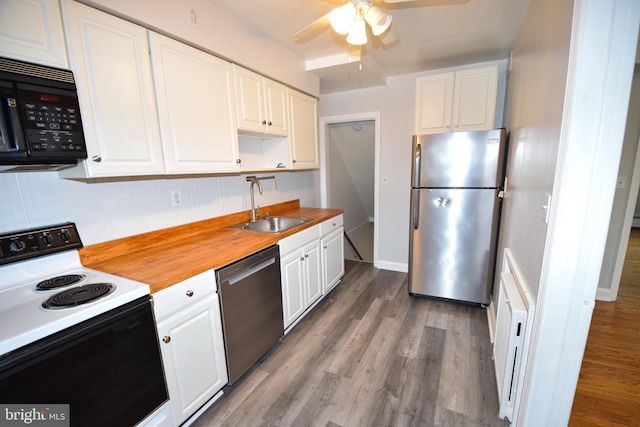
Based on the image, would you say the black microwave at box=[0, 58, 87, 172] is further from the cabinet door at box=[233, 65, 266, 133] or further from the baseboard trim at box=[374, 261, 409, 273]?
the baseboard trim at box=[374, 261, 409, 273]

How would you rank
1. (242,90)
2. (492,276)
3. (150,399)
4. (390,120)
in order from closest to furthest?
(150,399) → (242,90) → (492,276) → (390,120)

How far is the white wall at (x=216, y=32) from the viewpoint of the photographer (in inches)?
53.7

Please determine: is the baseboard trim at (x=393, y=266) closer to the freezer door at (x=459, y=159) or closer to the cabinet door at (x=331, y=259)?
the cabinet door at (x=331, y=259)

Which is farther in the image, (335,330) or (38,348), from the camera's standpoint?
(335,330)

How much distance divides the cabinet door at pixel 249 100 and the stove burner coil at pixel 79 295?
1345mm

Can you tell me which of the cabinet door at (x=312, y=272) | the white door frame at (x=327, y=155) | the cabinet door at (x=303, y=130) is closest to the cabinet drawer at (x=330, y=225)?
the cabinet door at (x=312, y=272)

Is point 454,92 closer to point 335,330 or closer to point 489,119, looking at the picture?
point 489,119

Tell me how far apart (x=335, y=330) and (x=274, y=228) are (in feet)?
3.60

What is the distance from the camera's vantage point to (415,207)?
8.54ft

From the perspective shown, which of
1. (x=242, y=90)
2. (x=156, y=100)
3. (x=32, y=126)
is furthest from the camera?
(x=242, y=90)

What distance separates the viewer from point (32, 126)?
1.04 metres

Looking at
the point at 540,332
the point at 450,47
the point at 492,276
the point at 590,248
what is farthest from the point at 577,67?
the point at 492,276

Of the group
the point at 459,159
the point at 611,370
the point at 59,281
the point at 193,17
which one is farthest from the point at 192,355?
the point at 611,370

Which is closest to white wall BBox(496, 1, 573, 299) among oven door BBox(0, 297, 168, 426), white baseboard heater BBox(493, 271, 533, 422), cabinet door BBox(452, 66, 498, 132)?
white baseboard heater BBox(493, 271, 533, 422)
